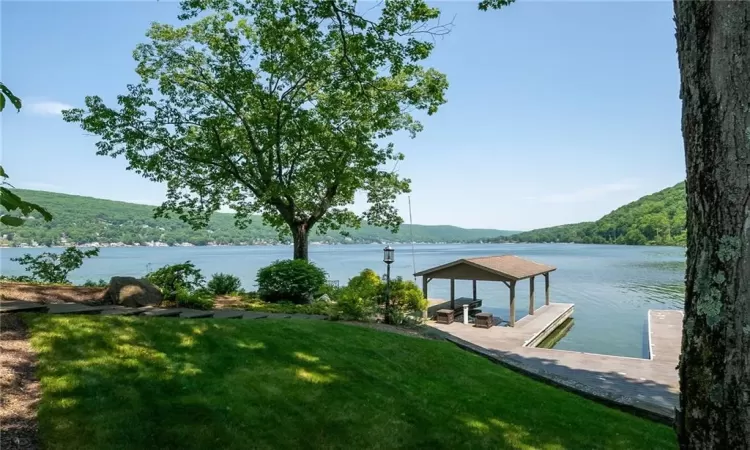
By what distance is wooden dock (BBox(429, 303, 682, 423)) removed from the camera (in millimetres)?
8234

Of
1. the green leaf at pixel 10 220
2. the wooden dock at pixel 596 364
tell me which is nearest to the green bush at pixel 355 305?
the wooden dock at pixel 596 364

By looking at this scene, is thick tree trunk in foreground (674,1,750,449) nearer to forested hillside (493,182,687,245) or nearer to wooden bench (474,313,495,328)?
wooden bench (474,313,495,328)

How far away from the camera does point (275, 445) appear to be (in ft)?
13.9

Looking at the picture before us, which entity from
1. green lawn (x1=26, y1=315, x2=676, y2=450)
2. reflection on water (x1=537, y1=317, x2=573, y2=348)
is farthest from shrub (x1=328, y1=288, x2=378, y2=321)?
reflection on water (x1=537, y1=317, x2=573, y2=348)

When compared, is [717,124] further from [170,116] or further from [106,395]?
[170,116]

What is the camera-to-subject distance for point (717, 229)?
7.40ft

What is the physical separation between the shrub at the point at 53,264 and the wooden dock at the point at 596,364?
1299cm

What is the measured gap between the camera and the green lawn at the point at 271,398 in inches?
167

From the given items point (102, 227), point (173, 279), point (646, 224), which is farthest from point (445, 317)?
point (646, 224)

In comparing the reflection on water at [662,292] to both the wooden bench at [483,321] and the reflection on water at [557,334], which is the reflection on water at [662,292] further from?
the wooden bench at [483,321]

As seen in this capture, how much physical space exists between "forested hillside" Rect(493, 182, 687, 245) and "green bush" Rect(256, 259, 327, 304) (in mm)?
81264

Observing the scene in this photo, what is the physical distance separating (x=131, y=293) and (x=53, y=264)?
25.6 ft

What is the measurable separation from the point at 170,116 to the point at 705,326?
718 inches

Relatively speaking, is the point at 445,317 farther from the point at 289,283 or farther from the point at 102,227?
the point at 102,227
